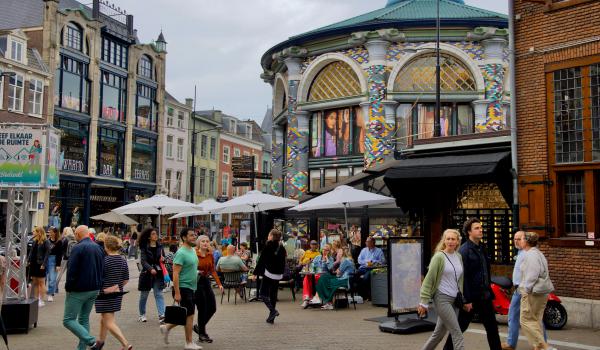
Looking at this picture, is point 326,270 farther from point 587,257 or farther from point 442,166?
point 587,257

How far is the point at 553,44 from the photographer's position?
→ 1256 cm

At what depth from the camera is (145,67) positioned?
4872cm

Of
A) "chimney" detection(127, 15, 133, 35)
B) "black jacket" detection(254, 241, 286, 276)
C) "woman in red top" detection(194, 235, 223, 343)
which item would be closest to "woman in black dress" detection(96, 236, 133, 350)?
"woman in red top" detection(194, 235, 223, 343)

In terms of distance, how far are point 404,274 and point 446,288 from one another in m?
3.58

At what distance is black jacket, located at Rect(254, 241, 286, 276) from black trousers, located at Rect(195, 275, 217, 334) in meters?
2.10

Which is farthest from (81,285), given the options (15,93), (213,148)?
(213,148)

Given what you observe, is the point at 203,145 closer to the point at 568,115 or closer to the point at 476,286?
the point at 568,115

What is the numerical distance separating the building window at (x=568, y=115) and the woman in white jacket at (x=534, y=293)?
393cm

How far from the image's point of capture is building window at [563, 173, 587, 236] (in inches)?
477

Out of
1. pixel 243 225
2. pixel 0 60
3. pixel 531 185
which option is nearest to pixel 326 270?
pixel 531 185

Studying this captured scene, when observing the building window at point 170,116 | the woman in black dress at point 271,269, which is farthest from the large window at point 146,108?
the woman in black dress at point 271,269

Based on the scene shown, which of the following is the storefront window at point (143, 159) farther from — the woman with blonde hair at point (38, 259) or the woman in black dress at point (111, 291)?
the woman in black dress at point (111, 291)

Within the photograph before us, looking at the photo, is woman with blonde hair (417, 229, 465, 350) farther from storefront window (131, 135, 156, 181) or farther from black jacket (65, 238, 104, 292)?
Answer: storefront window (131, 135, 156, 181)

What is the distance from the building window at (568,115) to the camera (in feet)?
39.9
